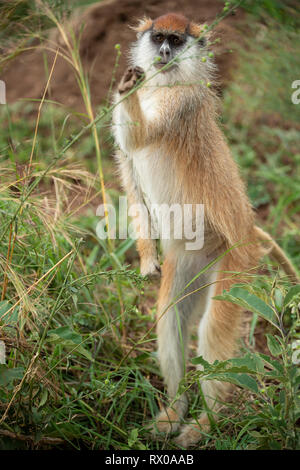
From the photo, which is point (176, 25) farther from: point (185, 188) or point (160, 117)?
point (185, 188)

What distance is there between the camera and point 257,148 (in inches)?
250

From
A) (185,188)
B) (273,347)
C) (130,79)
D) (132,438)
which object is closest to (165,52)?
(130,79)

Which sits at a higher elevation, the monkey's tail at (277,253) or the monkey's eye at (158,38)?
the monkey's eye at (158,38)

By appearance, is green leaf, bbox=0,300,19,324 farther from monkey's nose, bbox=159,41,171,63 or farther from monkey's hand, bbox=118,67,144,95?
monkey's nose, bbox=159,41,171,63

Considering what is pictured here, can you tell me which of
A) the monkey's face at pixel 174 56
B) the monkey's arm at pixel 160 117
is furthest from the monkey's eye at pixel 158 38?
the monkey's arm at pixel 160 117

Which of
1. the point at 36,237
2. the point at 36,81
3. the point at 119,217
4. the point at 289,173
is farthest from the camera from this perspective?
the point at 36,81

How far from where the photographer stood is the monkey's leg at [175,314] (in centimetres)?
339

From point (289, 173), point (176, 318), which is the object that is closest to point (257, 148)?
point (289, 173)

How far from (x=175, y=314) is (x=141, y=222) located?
2.23 feet

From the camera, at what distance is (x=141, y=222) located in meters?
3.59

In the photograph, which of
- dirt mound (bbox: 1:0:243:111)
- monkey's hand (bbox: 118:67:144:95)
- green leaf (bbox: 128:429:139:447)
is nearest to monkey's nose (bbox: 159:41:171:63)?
monkey's hand (bbox: 118:67:144:95)

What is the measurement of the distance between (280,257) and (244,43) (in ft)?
12.6

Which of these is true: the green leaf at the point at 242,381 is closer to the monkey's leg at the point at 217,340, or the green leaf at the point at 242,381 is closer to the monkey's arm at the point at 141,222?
the monkey's leg at the point at 217,340
